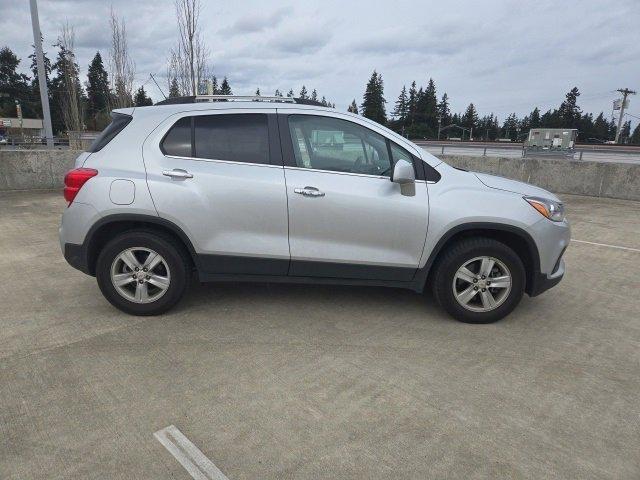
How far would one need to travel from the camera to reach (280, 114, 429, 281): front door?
377 centimetres

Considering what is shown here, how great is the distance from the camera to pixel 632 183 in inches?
424

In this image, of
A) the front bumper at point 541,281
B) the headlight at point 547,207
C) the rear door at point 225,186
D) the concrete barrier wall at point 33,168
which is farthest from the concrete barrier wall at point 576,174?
the concrete barrier wall at point 33,168

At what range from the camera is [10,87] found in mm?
87125

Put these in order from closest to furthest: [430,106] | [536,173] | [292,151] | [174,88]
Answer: [292,151], [536,173], [174,88], [430,106]

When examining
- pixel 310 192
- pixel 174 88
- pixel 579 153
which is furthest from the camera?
pixel 579 153

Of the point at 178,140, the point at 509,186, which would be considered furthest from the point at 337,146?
the point at 509,186

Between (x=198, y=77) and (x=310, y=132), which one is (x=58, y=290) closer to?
(x=310, y=132)

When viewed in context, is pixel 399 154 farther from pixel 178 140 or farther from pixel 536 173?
pixel 536 173

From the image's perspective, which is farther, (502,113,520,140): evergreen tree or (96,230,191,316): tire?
(502,113,520,140): evergreen tree

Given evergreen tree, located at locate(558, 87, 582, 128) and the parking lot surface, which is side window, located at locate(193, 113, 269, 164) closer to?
the parking lot surface

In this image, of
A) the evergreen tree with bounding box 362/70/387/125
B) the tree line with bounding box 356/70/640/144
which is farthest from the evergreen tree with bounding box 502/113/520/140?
the evergreen tree with bounding box 362/70/387/125

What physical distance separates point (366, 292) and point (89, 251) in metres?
2.55

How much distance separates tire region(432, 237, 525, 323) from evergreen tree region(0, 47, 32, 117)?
4050 inches

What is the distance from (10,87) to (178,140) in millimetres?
103898
